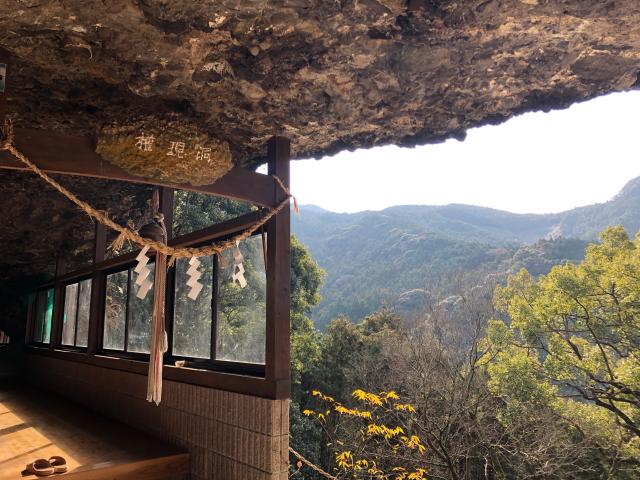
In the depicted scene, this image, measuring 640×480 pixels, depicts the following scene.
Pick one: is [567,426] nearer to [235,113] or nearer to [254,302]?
Answer: [254,302]

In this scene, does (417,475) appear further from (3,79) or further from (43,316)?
(43,316)

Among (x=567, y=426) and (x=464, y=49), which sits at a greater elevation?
(x=464, y=49)

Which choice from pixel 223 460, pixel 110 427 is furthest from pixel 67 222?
pixel 223 460

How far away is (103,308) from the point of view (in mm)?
4875

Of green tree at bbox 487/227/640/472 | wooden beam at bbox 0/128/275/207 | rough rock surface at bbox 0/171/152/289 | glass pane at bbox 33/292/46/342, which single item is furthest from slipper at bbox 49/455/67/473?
green tree at bbox 487/227/640/472

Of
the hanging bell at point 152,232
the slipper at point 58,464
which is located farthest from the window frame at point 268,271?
the slipper at point 58,464

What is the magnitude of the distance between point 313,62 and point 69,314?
554cm

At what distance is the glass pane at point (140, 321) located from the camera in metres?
4.01

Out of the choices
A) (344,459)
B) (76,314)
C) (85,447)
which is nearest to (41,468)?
(85,447)

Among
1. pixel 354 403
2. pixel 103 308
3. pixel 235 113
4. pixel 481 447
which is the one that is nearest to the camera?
pixel 235 113

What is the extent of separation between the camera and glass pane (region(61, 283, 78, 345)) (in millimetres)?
5891

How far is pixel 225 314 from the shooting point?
325 cm

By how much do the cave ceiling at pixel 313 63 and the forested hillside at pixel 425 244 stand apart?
20.4 m

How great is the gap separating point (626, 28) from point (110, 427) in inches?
172
